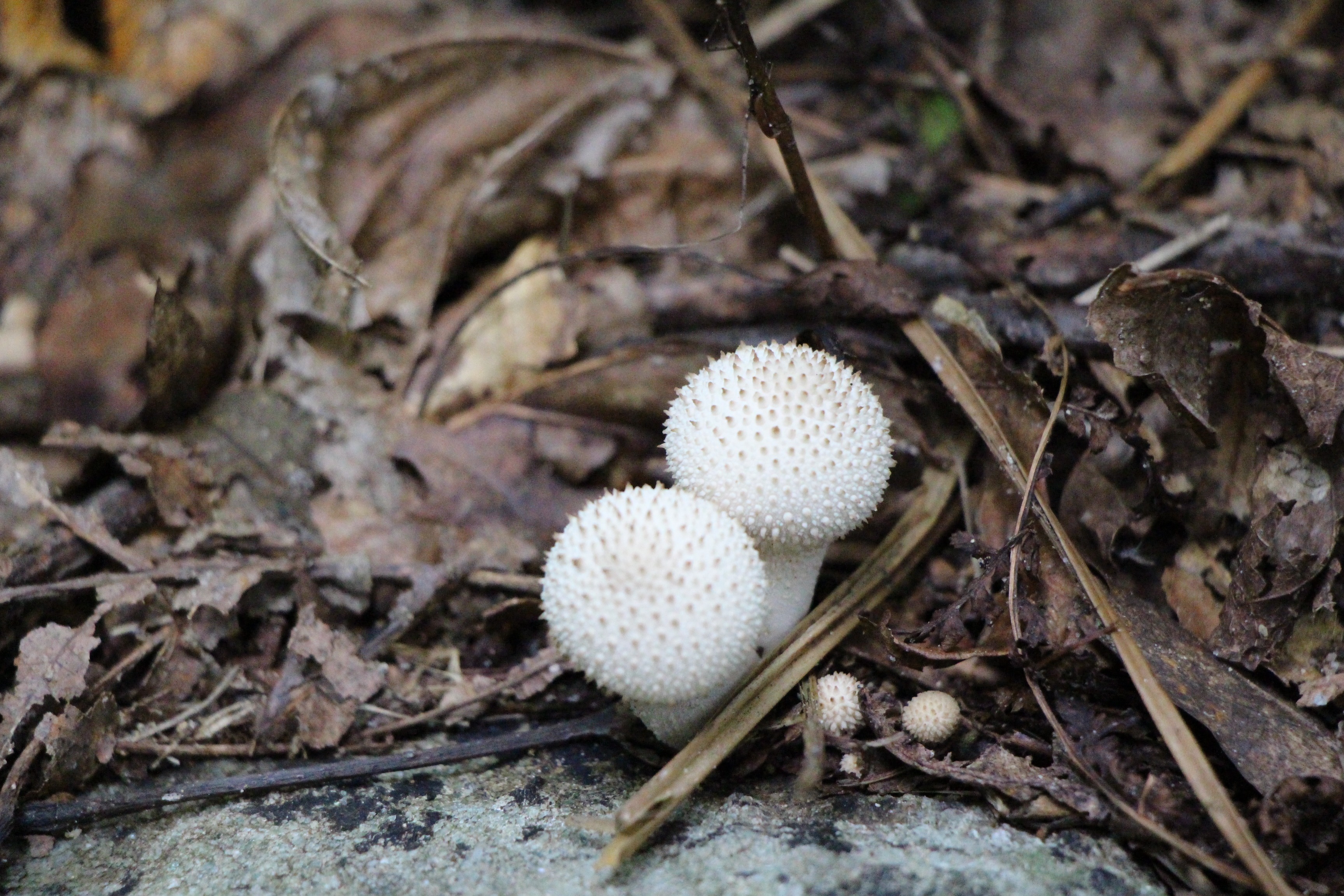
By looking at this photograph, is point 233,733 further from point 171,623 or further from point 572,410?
point 572,410

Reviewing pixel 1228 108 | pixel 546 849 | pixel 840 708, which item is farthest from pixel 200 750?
pixel 1228 108

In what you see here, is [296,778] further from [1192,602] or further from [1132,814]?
[1192,602]

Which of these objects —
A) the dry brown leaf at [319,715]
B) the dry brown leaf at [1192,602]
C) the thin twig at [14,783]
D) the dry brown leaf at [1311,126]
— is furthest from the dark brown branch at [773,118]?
the thin twig at [14,783]

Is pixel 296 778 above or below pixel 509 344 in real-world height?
below

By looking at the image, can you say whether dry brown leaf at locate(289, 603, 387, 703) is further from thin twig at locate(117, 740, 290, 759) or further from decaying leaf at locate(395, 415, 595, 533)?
decaying leaf at locate(395, 415, 595, 533)

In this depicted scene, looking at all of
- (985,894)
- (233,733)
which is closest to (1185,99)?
(985,894)

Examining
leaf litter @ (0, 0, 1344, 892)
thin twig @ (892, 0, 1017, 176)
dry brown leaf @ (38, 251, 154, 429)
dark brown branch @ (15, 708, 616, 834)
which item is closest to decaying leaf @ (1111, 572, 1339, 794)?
leaf litter @ (0, 0, 1344, 892)
